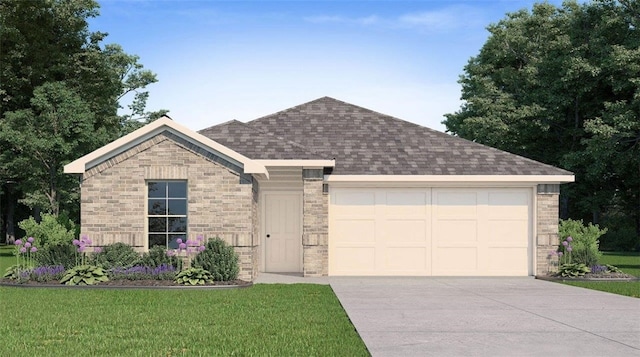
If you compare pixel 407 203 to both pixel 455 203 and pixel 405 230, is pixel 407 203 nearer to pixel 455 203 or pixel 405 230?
pixel 405 230

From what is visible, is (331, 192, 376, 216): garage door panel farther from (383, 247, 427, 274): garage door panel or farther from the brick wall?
the brick wall

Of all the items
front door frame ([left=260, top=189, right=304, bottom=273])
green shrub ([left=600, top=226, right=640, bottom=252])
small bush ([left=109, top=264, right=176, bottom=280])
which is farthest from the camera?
green shrub ([left=600, top=226, right=640, bottom=252])

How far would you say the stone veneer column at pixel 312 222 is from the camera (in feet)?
67.6

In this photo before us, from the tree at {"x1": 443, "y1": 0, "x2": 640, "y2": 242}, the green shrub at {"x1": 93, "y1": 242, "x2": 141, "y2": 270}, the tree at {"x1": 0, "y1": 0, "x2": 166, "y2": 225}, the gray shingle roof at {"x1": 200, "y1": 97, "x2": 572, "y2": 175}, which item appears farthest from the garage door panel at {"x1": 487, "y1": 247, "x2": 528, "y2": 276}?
the tree at {"x1": 0, "y1": 0, "x2": 166, "y2": 225}

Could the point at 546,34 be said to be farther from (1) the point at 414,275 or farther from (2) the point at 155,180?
(2) the point at 155,180

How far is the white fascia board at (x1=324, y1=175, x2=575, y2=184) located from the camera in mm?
20984

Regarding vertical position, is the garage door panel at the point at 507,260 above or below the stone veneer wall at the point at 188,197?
below

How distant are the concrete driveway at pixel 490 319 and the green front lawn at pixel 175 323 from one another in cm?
58

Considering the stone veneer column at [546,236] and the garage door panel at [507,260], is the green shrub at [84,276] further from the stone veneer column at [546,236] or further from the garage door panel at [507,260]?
the stone veneer column at [546,236]

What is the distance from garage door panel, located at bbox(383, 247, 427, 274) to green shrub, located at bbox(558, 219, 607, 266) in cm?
395

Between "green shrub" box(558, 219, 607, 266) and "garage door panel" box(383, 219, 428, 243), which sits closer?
"green shrub" box(558, 219, 607, 266)

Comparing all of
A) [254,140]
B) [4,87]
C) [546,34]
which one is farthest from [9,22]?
[546,34]

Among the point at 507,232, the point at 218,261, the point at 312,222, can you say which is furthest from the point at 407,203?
the point at 218,261

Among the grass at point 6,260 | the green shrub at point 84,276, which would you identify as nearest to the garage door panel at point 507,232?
the green shrub at point 84,276
